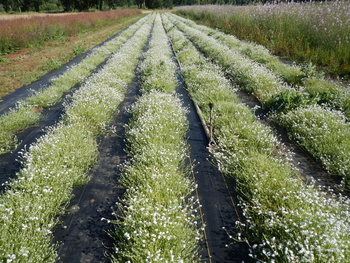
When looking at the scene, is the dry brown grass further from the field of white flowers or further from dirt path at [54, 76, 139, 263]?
dirt path at [54, 76, 139, 263]

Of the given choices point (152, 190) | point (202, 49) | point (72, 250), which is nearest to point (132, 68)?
point (202, 49)

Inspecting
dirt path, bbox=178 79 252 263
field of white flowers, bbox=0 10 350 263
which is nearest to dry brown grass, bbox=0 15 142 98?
field of white flowers, bbox=0 10 350 263

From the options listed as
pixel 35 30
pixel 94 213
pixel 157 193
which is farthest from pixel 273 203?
pixel 35 30

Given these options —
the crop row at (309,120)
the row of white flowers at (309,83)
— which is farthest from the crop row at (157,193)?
the row of white flowers at (309,83)

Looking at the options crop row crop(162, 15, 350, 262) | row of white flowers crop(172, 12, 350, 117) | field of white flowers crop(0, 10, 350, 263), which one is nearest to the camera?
crop row crop(162, 15, 350, 262)

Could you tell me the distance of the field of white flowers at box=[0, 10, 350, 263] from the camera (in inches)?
134

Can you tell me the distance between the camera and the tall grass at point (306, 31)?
1092 centimetres

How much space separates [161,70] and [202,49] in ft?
20.6

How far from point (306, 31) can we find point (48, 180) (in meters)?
14.9

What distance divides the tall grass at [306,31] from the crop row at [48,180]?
1015 centimetres

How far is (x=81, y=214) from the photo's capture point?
4367 millimetres

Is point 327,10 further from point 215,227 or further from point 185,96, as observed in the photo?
point 215,227

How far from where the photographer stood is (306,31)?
13.4 m

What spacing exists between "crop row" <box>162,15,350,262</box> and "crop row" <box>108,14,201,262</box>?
0.89 metres
